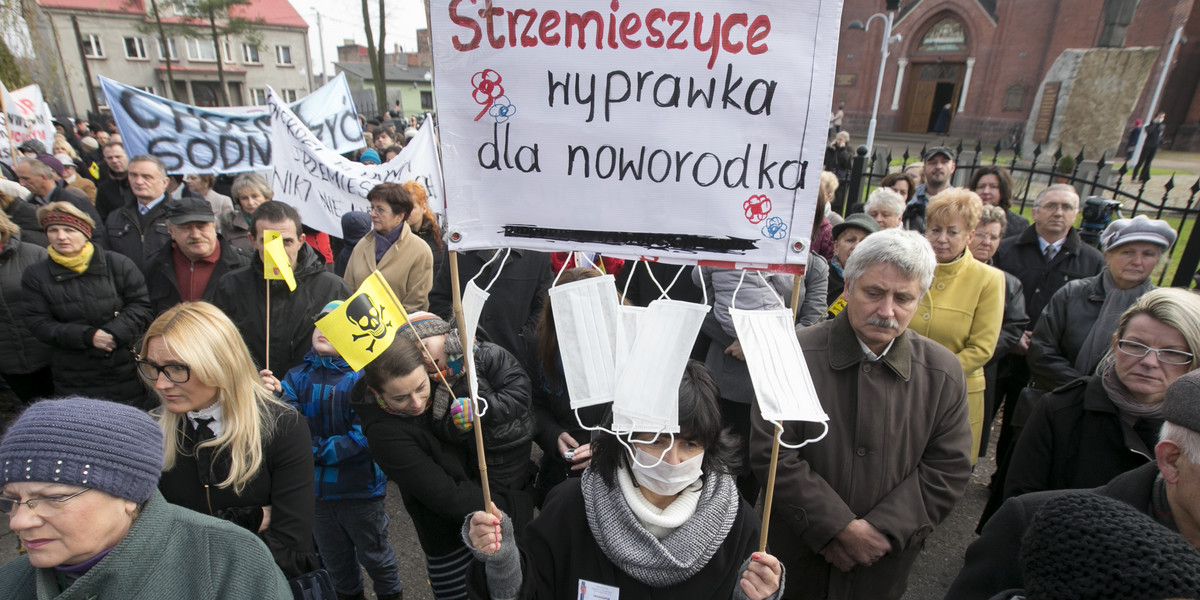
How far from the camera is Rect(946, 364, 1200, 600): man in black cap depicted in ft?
4.52

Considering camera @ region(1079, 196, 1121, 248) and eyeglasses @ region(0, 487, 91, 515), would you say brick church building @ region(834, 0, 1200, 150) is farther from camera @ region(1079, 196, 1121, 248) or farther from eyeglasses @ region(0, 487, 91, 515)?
eyeglasses @ region(0, 487, 91, 515)

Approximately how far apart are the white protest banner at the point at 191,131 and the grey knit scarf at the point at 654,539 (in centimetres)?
551

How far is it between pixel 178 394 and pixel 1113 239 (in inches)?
167

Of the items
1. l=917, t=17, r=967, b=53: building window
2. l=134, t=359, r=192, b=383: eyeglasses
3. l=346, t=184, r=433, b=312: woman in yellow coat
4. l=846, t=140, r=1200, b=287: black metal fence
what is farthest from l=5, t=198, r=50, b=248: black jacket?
l=917, t=17, r=967, b=53: building window

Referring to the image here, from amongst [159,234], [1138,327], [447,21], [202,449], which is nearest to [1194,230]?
[1138,327]

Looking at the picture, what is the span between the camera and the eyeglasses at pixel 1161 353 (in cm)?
188

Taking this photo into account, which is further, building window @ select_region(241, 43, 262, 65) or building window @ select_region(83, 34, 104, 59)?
building window @ select_region(241, 43, 262, 65)

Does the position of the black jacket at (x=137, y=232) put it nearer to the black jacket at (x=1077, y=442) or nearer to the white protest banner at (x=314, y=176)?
the white protest banner at (x=314, y=176)

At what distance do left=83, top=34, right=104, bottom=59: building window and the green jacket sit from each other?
54072 mm

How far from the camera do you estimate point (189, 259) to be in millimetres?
3658

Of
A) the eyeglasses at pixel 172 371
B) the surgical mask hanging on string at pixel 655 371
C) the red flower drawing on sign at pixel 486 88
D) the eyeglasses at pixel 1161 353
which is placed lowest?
the eyeglasses at pixel 172 371

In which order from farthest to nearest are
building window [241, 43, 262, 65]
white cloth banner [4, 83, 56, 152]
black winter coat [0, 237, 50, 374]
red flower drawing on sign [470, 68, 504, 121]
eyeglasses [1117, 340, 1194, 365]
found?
1. building window [241, 43, 262, 65]
2. white cloth banner [4, 83, 56, 152]
3. black winter coat [0, 237, 50, 374]
4. eyeglasses [1117, 340, 1194, 365]
5. red flower drawing on sign [470, 68, 504, 121]

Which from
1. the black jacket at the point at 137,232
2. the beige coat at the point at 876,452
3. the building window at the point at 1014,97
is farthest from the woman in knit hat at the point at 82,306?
the building window at the point at 1014,97

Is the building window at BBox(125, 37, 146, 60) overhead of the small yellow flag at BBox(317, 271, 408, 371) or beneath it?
overhead
